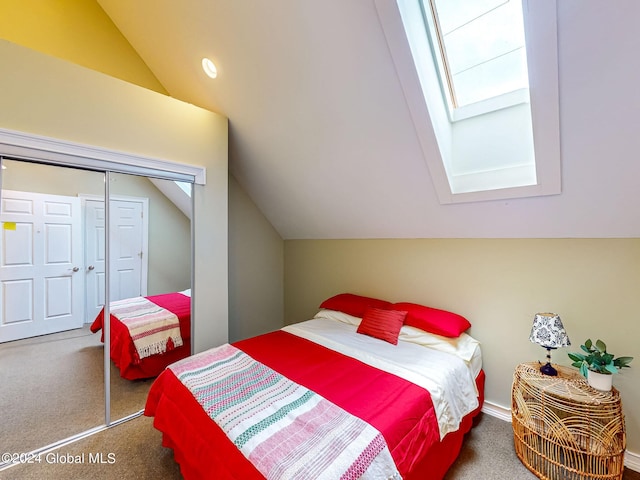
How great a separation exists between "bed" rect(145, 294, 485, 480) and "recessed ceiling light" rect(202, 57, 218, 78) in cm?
219

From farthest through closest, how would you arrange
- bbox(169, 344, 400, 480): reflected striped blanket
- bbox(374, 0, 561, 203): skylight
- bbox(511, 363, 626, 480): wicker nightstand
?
bbox(511, 363, 626, 480): wicker nightstand → bbox(374, 0, 561, 203): skylight → bbox(169, 344, 400, 480): reflected striped blanket

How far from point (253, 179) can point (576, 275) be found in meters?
2.95

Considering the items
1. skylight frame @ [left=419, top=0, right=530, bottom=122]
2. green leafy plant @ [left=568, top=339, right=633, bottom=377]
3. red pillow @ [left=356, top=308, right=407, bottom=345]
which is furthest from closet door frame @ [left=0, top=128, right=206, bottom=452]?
green leafy plant @ [left=568, top=339, right=633, bottom=377]

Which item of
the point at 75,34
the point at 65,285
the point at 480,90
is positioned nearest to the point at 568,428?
the point at 480,90

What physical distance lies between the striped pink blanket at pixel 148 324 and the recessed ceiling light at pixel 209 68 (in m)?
1.92

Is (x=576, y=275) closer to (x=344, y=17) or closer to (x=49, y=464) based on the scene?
(x=344, y=17)

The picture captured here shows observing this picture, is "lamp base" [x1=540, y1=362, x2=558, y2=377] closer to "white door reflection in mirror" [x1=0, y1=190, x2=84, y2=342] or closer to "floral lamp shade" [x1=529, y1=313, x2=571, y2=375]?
"floral lamp shade" [x1=529, y1=313, x2=571, y2=375]

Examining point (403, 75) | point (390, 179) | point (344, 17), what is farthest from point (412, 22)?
point (390, 179)

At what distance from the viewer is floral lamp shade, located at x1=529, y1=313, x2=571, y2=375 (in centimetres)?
171

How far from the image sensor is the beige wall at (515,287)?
1.72 meters

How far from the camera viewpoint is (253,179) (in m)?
3.18

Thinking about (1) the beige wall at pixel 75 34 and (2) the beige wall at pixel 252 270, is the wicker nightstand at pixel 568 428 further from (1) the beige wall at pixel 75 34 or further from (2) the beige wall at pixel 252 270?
(1) the beige wall at pixel 75 34

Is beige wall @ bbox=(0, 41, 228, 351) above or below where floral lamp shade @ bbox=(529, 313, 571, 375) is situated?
above

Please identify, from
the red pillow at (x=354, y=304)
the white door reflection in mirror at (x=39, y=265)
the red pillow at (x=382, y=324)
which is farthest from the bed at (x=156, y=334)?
the red pillow at (x=382, y=324)
